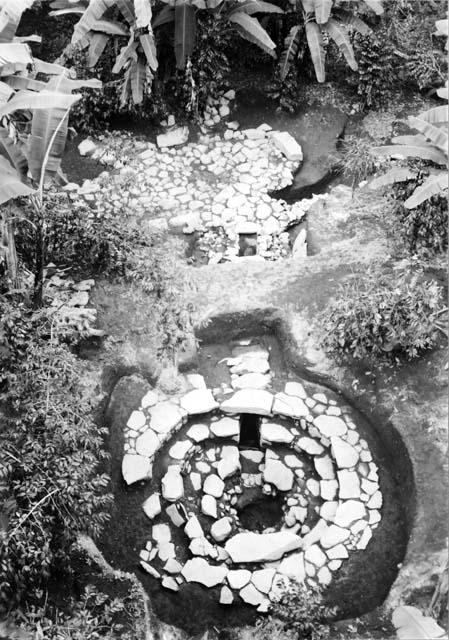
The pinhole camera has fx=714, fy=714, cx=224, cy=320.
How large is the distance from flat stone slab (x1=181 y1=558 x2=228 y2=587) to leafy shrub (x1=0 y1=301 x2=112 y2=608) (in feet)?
3.55

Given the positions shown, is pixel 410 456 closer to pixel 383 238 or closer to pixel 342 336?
pixel 342 336

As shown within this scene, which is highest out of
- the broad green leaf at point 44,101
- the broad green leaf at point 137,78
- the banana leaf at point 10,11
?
the banana leaf at point 10,11

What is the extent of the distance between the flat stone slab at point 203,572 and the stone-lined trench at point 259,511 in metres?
0.01

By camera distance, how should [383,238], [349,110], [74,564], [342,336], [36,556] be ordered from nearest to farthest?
[36,556] < [74,564] < [342,336] < [383,238] < [349,110]

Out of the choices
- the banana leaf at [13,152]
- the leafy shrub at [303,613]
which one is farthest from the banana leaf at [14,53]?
the leafy shrub at [303,613]

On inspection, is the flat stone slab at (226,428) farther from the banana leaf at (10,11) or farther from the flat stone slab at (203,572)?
the banana leaf at (10,11)

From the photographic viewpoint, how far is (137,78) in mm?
Answer: 11148

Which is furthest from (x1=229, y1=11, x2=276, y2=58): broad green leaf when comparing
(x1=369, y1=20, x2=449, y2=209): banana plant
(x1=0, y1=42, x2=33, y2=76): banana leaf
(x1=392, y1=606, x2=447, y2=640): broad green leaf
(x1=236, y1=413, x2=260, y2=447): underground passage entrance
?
(x1=392, y1=606, x2=447, y2=640): broad green leaf

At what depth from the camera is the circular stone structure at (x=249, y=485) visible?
25.8 ft

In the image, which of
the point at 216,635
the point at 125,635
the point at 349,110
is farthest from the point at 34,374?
the point at 349,110

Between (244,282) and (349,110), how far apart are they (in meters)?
4.48

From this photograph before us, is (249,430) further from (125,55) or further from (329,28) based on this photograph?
(329,28)

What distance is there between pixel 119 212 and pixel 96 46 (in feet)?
9.08

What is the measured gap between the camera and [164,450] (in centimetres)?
876
